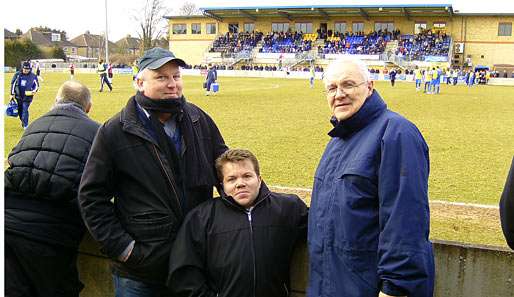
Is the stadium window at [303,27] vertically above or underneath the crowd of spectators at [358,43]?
above

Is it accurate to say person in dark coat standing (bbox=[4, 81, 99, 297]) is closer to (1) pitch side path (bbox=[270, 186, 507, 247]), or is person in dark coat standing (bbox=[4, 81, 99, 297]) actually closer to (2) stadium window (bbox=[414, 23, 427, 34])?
(1) pitch side path (bbox=[270, 186, 507, 247])

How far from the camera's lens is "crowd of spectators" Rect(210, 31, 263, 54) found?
2554 inches

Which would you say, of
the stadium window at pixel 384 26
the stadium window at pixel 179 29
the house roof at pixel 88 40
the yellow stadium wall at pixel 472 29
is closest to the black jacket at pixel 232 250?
the yellow stadium wall at pixel 472 29

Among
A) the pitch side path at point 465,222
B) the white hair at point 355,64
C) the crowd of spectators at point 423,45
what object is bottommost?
the pitch side path at point 465,222

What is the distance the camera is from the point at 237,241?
8.97 ft

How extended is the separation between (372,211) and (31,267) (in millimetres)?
2046

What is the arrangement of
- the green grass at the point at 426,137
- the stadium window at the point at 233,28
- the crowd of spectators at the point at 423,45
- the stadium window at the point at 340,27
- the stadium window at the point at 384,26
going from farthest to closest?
1. the stadium window at the point at 233,28
2. the stadium window at the point at 340,27
3. the stadium window at the point at 384,26
4. the crowd of spectators at the point at 423,45
5. the green grass at the point at 426,137

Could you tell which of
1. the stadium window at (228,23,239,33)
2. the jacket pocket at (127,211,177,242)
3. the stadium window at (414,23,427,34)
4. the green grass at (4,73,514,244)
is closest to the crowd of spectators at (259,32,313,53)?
the stadium window at (228,23,239,33)

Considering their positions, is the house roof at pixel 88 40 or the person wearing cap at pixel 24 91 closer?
the person wearing cap at pixel 24 91

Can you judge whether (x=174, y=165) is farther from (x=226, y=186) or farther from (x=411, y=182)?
(x=411, y=182)

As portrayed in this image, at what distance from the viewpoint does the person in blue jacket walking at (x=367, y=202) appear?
2109 millimetres

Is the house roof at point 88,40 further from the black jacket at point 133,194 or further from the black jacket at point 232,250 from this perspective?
the black jacket at point 232,250

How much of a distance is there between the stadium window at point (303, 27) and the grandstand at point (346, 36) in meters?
0.12

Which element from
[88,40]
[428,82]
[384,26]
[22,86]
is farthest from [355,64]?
[88,40]
